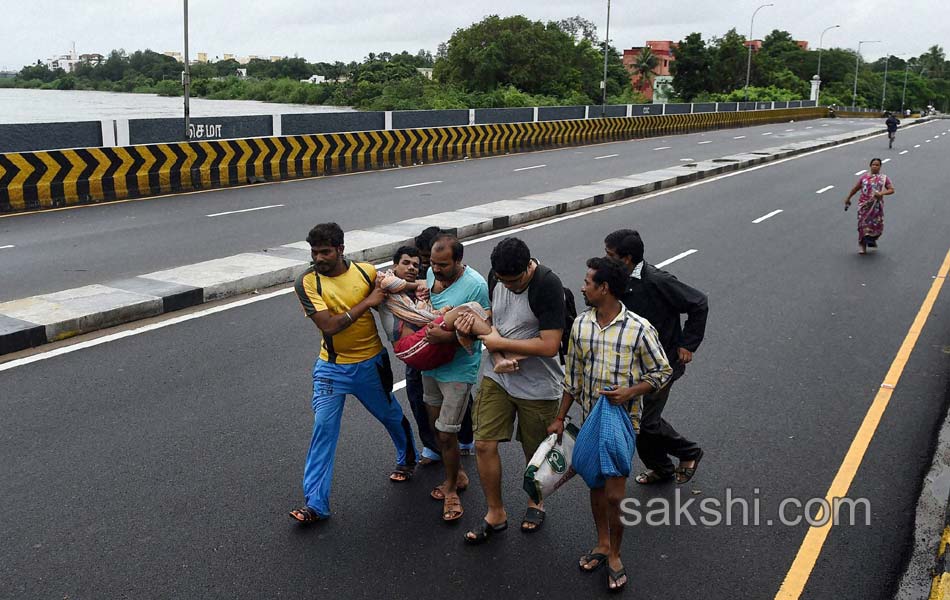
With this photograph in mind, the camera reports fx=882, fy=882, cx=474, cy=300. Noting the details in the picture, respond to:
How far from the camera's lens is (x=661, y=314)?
5.36m

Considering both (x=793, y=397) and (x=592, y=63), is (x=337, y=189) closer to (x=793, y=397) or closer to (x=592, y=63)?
(x=793, y=397)

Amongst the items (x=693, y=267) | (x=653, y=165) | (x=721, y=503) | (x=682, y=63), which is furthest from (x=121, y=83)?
(x=721, y=503)

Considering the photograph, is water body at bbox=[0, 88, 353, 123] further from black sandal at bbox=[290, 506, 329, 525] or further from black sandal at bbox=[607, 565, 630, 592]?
black sandal at bbox=[607, 565, 630, 592]

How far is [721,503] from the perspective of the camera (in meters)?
5.53

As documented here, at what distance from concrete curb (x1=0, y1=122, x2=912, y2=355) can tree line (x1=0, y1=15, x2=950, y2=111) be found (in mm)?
38963

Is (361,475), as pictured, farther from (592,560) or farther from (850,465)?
(850,465)

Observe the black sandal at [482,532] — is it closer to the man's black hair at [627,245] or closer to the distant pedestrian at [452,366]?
the distant pedestrian at [452,366]

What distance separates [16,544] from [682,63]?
99.6 metres

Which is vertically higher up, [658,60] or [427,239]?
[658,60]

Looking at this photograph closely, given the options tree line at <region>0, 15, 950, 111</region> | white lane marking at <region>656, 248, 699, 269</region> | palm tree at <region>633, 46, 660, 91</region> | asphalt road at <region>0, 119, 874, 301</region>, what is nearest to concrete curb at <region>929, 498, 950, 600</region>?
white lane marking at <region>656, 248, 699, 269</region>

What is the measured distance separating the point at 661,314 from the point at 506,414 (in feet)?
3.95

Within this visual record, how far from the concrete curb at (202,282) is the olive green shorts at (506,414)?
547 cm

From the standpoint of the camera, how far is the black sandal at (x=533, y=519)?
5074mm

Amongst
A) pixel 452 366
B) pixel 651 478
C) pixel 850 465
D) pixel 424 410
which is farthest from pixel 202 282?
pixel 850 465
